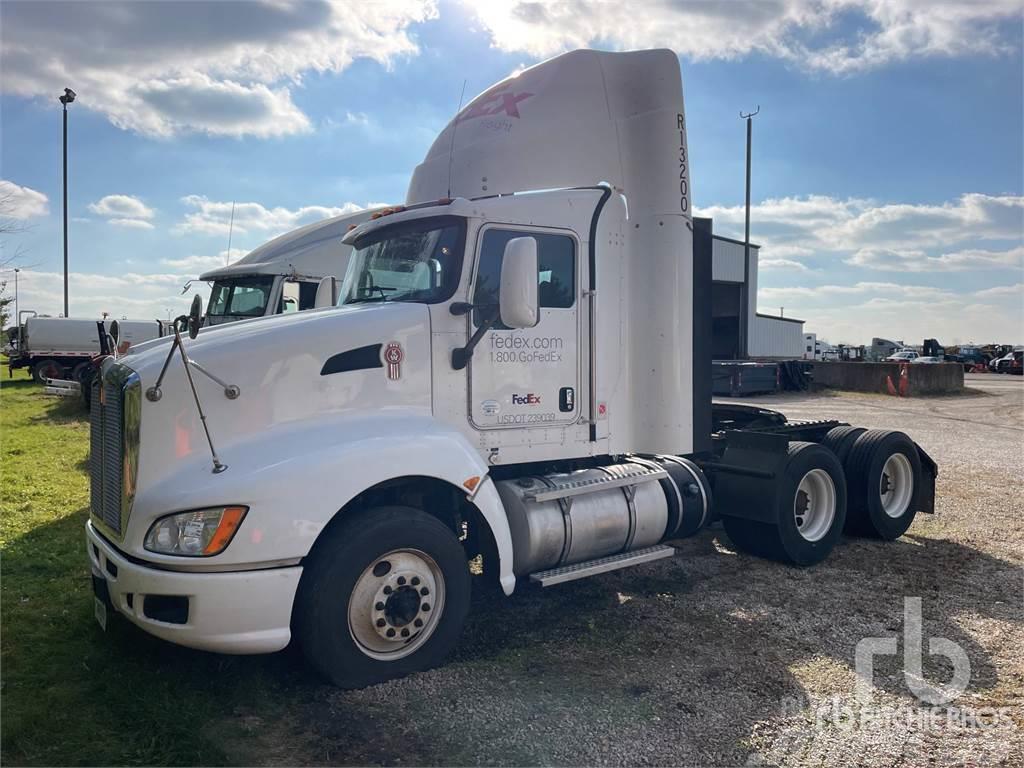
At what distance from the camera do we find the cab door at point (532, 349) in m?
5.30

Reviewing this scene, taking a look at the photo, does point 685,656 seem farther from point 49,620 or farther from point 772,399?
point 772,399

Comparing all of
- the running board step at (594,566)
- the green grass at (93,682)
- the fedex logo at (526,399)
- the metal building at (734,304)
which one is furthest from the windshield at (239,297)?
the metal building at (734,304)

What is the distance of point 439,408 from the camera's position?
16.8 feet

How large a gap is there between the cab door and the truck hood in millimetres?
472

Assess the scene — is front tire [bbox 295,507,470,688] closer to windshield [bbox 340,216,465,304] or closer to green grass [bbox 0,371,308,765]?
green grass [bbox 0,371,308,765]

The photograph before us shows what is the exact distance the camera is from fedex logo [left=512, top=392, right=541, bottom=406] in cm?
551

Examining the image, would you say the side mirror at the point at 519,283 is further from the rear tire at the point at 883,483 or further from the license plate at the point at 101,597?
the rear tire at the point at 883,483

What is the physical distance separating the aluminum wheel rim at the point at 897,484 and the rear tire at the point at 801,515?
1005 mm

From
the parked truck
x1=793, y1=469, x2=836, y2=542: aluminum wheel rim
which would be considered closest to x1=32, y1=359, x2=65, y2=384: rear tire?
the parked truck

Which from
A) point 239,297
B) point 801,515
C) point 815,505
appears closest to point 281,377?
point 801,515

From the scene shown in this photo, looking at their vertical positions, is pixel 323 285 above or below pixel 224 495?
above

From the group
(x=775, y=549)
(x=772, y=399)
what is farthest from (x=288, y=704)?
(x=772, y=399)

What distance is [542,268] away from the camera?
570 centimetres

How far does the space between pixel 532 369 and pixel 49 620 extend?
3848 mm
